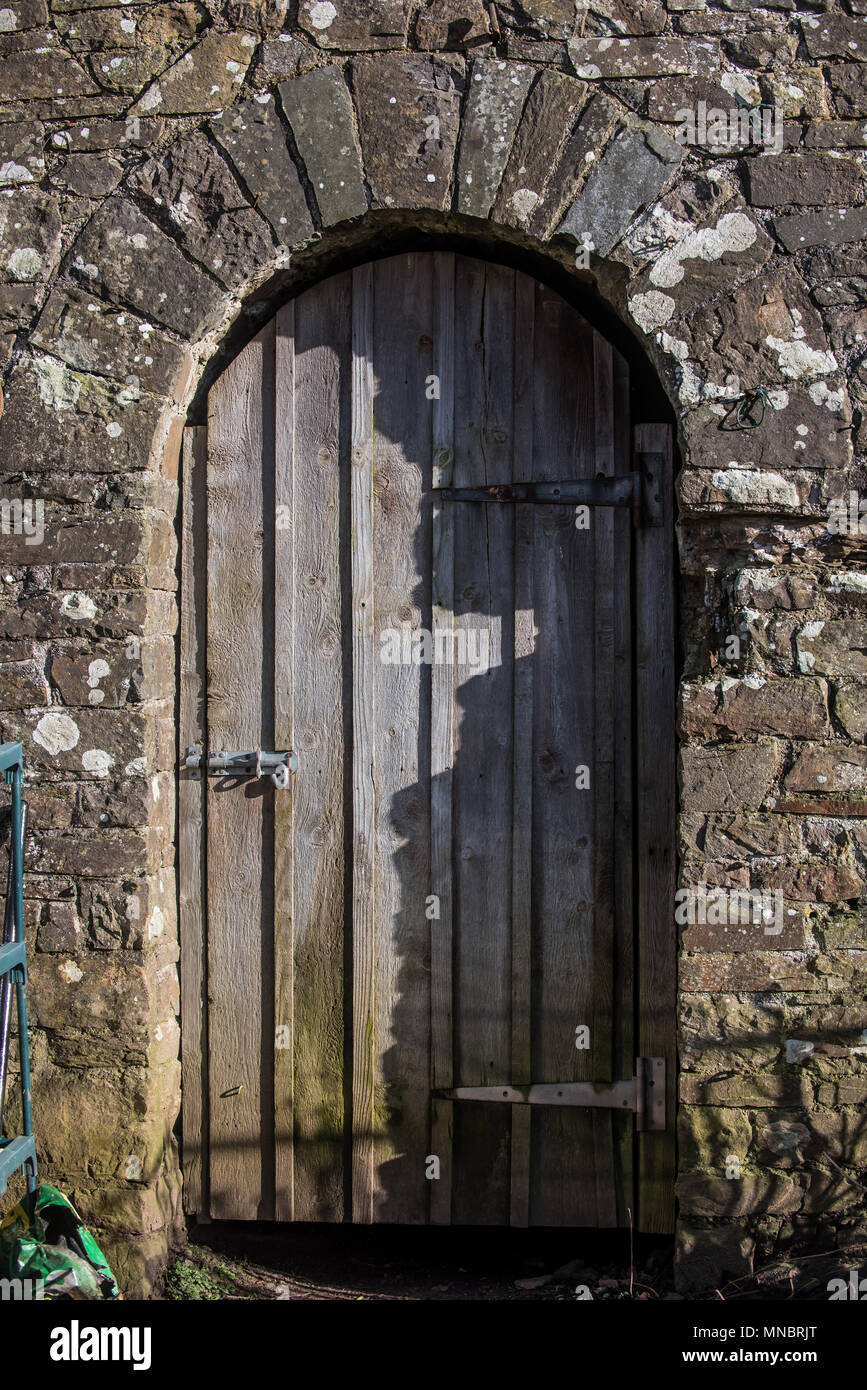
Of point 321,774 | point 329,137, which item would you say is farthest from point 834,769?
point 329,137

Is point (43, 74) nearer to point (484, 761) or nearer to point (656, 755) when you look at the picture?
point (484, 761)

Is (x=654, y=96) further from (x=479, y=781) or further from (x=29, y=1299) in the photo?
(x=29, y=1299)

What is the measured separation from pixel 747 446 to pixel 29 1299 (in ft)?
9.51

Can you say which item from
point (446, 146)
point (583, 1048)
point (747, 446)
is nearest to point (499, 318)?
point (446, 146)

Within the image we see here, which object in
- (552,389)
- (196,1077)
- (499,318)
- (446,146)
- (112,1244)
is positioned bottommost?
(112,1244)

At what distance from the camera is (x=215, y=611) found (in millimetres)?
3141

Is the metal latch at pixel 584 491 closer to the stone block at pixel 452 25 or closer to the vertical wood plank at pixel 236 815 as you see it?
the vertical wood plank at pixel 236 815

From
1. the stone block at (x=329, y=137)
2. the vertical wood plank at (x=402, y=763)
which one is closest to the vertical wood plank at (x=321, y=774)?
the vertical wood plank at (x=402, y=763)

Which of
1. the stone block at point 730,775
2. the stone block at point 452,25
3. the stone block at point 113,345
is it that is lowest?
the stone block at point 730,775

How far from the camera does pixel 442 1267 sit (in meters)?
3.10

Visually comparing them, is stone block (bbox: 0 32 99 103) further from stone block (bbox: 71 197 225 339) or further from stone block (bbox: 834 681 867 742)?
stone block (bbox: 834 681 867 742)

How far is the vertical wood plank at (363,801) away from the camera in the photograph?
3.07 meters

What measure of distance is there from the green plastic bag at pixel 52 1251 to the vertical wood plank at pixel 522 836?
3.91ft

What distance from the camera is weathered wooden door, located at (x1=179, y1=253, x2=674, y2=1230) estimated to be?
3049 millimetres
